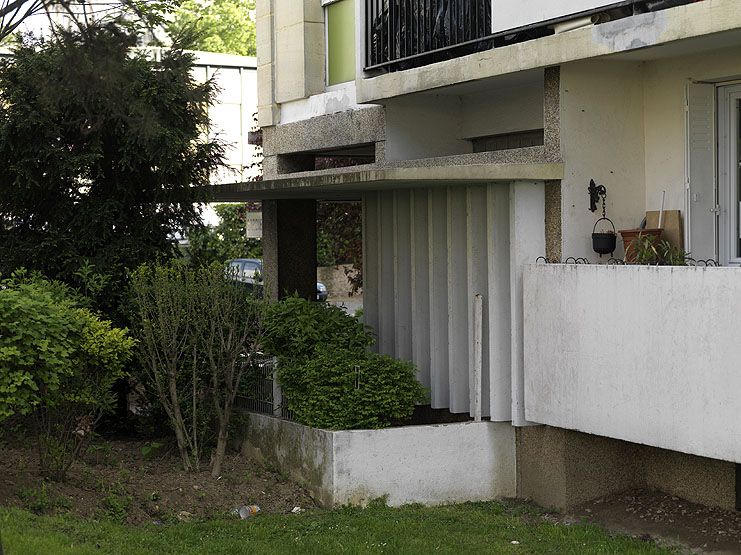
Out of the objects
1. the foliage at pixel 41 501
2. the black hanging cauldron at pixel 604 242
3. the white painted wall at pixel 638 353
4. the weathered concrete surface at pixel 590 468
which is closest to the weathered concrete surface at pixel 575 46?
the black hanging cauldron at pixel 604 242

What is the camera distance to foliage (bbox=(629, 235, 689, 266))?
9.41 m

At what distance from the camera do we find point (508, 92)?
12.1 metres

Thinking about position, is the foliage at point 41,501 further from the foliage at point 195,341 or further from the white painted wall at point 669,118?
the white painted wall at point 669,118

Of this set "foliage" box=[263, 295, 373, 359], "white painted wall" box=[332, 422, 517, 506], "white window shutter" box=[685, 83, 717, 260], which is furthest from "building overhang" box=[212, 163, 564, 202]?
"white painted wall" box=[332, 422, 517, 506]

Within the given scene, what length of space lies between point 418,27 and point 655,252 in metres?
4.14

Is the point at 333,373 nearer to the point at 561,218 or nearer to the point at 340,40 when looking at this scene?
the point at 561,218

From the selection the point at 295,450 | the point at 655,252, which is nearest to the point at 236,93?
the point at 295,450

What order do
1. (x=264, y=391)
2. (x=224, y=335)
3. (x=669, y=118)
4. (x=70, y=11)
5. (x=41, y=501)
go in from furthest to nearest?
(x=264, y=391), (x=224, y=335), (x=669, y=118), (x=41, y=501), (x=70, y=11)

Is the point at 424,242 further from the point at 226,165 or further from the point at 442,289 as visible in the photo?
the point at 226,165

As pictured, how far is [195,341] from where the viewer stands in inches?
433

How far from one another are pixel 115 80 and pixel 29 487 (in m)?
4.58

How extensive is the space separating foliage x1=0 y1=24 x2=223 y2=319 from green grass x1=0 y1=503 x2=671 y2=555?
3661 mm

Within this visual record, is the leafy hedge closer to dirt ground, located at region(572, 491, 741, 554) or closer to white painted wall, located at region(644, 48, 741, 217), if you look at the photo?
dirt ground, located at region(572, 491, 741, 554)

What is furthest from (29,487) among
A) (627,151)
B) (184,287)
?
(627,151)
